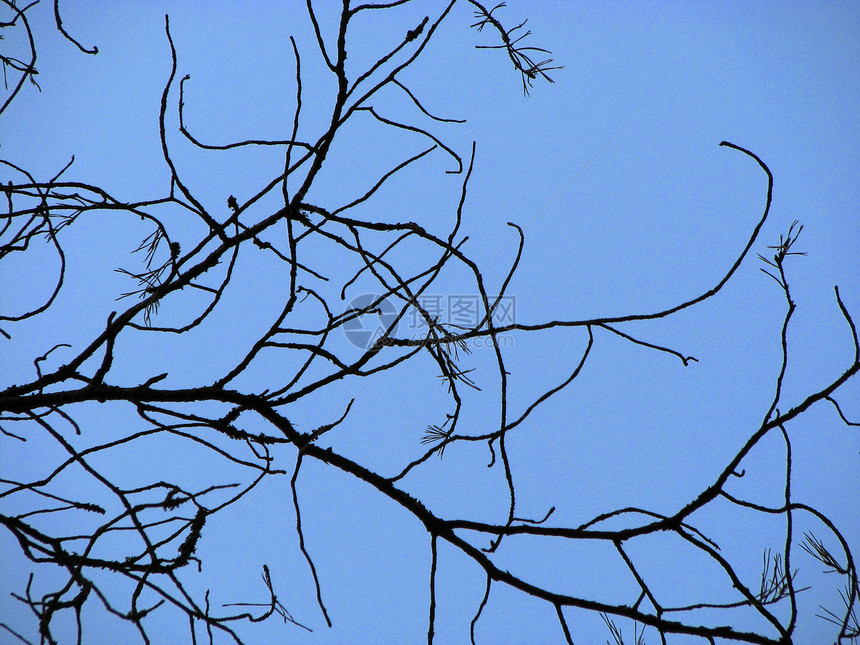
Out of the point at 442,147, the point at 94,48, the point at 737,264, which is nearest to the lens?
the point at 737,264

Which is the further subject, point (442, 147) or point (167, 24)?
point (442, 147)

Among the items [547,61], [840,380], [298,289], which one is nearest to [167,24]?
[298,289]

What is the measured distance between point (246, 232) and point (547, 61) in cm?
57

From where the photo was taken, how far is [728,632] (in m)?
0.60

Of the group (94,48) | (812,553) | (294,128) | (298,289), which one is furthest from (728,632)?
(94,48)

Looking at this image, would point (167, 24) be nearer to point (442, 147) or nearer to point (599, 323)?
point (442, 147)

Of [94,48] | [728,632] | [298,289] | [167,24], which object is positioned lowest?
[728,632]

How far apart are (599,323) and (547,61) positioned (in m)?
0.51

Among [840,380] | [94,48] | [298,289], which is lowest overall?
[840,380]

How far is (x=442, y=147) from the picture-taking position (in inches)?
26.9

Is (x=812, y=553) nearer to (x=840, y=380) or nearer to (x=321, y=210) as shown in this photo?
(x=840, y=380)

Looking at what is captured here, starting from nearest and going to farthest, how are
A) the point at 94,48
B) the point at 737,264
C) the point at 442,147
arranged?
the point at 737,264 → the point at 442,147 → the point at 94,48

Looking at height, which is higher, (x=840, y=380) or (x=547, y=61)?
(x=547, y=61)

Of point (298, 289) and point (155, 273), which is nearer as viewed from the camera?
point (298, 289)
